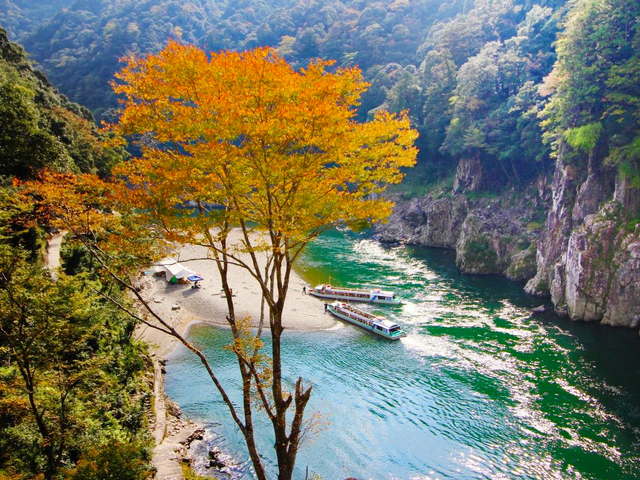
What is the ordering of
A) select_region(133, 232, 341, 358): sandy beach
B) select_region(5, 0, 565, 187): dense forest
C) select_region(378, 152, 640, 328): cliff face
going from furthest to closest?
select_region(5, 0, 565, 187): dense forest
select_region(133, 232, 341, 358): sandy beach
select_region(378, 152, 640, 328): cliff face

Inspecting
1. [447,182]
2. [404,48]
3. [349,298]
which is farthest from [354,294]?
[404,48]

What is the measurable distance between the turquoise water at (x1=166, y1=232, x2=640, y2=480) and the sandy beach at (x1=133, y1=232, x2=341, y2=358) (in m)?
2.31

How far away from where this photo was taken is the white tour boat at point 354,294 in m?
43.2

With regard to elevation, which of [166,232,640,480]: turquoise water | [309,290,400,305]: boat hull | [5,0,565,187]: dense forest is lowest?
[166,232,640,480]: turquoise water

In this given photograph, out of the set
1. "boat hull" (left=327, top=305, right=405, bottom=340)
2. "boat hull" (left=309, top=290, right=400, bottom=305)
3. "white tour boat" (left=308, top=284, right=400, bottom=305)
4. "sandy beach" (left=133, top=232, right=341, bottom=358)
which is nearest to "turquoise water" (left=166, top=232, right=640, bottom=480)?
"boat hull" (left=327, top=305, right=405, bottom=340)

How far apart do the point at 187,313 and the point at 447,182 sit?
53.0 metres

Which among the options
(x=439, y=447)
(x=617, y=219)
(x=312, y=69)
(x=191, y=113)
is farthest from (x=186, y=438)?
(x=617, y=219)

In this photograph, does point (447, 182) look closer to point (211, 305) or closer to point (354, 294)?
point (354, 294)

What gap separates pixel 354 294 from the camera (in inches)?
1764

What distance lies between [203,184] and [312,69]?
433 cm

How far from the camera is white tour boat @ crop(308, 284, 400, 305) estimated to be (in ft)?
142

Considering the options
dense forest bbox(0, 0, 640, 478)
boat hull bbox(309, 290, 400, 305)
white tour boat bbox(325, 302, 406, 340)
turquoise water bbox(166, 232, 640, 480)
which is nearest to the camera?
dense forest bbox(0, 0, 640, 478)

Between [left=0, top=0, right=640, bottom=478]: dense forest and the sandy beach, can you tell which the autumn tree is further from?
the sandy beach

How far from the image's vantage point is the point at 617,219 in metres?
35.2
